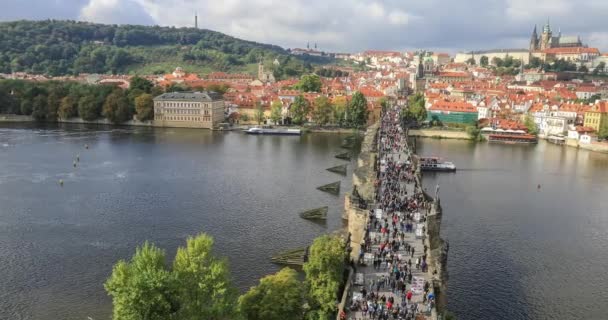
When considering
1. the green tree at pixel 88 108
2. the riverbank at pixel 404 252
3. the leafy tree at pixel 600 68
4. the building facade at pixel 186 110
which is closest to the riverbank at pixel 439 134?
the building facade at pixel 186 110

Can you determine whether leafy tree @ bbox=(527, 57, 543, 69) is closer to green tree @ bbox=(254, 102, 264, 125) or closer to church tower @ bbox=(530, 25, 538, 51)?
church tower @ bbox=(530, 25, 538, 51)

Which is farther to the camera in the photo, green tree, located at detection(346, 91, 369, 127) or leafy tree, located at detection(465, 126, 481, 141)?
green tree, located at detection(346, 91, 369, 127)

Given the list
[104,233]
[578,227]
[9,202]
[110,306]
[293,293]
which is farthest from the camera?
[9,202]

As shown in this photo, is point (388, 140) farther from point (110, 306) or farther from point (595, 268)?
point (110, 306)

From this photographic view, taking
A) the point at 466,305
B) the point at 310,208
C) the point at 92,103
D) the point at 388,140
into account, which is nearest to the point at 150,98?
the point at 92,103

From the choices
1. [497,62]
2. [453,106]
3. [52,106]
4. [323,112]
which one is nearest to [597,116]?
[453,106]

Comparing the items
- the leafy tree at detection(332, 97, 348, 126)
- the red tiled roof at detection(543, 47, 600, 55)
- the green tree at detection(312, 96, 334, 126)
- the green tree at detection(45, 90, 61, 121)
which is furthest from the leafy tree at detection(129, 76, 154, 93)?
the red tiled roof at detection(543, 47, 600, 55)
